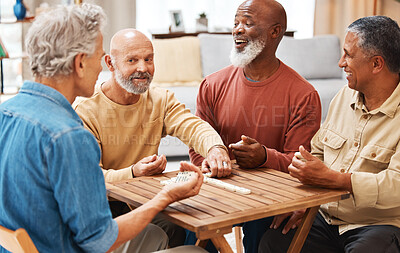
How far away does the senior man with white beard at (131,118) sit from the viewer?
218cm

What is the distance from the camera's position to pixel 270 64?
→ 2.47 meters

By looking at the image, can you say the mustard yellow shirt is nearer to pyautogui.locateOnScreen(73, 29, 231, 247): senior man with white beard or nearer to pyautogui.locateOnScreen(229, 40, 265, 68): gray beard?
pyautogui.locateOnScreen(73, 29, 231, 247): senior man with white beard

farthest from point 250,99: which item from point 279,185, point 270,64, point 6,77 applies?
point 6,77

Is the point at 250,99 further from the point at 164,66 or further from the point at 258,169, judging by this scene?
the point at 164,66

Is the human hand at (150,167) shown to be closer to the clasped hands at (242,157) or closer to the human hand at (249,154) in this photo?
the clasped hands at (242,157)

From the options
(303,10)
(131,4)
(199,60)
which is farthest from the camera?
(303,10)

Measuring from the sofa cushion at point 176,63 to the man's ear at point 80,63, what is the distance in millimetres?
3538

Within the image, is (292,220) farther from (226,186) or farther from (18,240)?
(18,240)

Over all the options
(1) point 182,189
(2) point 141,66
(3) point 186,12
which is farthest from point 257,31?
(3) point 186,12

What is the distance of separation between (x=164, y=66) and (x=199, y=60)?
14.8 inches

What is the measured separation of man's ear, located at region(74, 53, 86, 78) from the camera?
1.39 m

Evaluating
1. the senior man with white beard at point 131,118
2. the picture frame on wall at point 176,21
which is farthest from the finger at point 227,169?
the picture frame on wall at point 176,21

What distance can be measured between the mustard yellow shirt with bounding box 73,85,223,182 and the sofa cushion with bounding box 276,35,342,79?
123 inches

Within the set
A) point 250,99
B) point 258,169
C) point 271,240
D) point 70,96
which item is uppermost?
point 70,96
